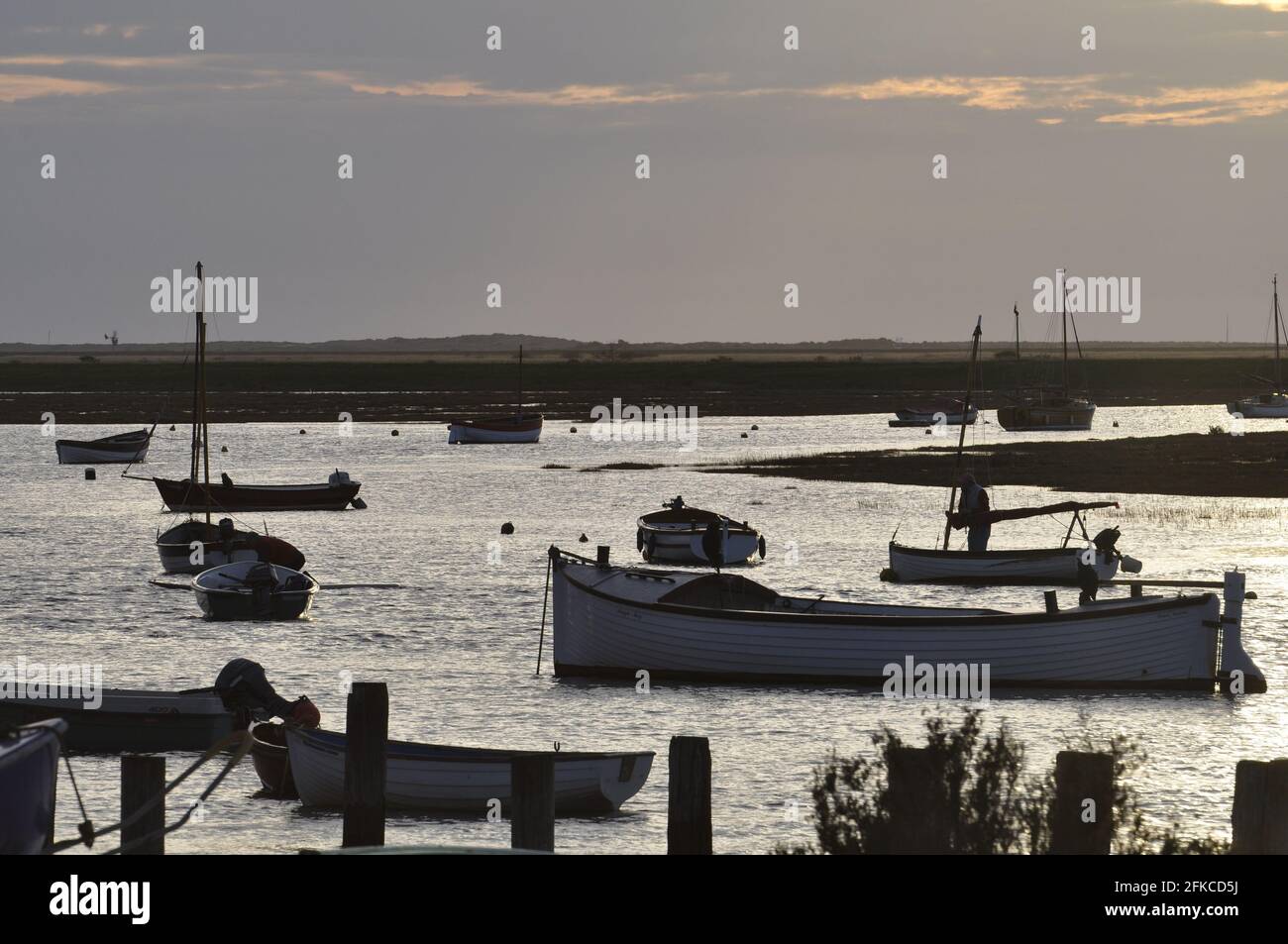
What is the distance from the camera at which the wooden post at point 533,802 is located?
14031 mm

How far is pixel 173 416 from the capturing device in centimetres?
13912

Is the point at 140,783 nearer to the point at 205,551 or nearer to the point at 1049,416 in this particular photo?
the point at 205,551

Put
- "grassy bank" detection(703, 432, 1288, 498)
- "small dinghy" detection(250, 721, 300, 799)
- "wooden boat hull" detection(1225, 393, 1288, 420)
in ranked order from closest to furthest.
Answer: "small dinghy" detection(250, 721, 300, 799) → "grassy bank" detection(703, 432, 1288, 498) → "wooden boat hull" detection(1225, 393, 1288, 420)

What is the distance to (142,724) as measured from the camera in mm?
22391

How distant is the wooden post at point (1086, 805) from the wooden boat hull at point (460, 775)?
8062mm

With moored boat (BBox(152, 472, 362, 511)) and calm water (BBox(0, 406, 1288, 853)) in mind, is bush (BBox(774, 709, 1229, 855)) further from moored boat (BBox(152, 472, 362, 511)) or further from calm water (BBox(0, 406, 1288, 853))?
moored boat (BBox(152, 472, 362, 511))

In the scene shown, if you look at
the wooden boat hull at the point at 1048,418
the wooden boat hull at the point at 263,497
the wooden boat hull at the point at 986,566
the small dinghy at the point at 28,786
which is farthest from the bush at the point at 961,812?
the wooden boat hull at the point at 1048,418

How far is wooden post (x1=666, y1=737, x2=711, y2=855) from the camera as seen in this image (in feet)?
45.8

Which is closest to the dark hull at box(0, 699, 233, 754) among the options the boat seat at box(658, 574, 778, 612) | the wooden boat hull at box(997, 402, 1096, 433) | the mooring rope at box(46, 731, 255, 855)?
the mooring rope at box(46, 731, 255, 855)

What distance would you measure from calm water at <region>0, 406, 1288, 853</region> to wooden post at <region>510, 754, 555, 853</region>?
4.09 m

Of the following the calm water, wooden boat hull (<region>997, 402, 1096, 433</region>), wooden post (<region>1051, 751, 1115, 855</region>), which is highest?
wooden boat hull (<region>997, 402, 1096, 433</region>)

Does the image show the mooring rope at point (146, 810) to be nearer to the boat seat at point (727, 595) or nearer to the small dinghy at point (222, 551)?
the boat seat at point (727, 595)

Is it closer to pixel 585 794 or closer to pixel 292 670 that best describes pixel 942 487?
pixel 292 670
